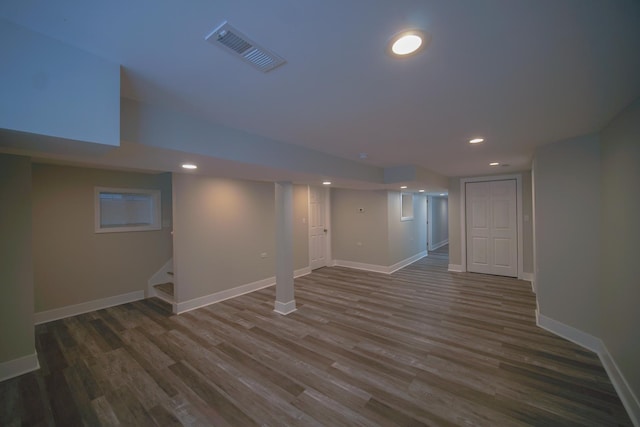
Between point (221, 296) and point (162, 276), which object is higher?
point (162, 276)

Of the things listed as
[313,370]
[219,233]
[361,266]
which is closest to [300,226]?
[361,266]

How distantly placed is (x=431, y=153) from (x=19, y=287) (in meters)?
5.01

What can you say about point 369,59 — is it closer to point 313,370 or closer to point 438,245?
point 313,370

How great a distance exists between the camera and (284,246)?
156 inches

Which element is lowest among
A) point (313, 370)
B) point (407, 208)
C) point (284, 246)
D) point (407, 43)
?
point (313, 370)

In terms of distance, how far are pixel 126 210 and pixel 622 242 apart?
6.64 metres

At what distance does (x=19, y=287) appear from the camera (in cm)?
258

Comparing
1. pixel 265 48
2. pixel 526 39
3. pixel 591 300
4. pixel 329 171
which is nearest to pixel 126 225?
pixel 329 171

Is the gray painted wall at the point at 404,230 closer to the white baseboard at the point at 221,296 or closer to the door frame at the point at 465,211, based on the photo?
the door frame at the point at 465,211

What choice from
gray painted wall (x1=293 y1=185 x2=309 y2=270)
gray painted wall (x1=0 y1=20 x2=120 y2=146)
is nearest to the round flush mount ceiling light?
gray painted wall (x1=0 y1=20 x2=120 y2=146)

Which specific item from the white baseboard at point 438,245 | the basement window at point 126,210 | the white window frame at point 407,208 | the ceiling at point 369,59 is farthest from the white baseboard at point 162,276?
the white baseboard at point 438,245

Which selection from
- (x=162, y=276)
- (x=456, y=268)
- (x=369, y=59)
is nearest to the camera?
(x=369, y=59)

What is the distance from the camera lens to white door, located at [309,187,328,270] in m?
6.62

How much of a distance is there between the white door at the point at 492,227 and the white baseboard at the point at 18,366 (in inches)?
299
